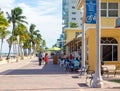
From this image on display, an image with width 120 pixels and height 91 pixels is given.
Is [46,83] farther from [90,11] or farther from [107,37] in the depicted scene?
[107,37]

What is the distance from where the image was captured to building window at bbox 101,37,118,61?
112 ft

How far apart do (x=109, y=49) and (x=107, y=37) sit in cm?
111

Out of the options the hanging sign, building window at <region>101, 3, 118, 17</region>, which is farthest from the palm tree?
the hanging sign

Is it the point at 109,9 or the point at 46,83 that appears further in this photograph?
the point at 109,9

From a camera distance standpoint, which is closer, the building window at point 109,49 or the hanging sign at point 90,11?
the hanging sign at point 90,11

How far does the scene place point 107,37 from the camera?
1330 inches

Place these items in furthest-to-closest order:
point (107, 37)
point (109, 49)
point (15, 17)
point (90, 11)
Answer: point (15, 17)
point (109, 49)
point (107, 37)
point (90, 11)

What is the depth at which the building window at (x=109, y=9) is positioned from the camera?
1385 inches

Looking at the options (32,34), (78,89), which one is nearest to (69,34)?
(78,89)

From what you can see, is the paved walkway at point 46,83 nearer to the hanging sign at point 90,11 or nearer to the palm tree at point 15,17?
the hanging sign at point 90,11

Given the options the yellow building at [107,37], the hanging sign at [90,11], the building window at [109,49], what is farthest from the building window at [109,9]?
the hanging sign at [90,11]

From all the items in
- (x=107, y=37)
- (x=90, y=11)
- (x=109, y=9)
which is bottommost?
(x=107, y=37)

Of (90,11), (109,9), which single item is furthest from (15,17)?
(90,11)

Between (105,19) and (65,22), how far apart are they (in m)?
136
